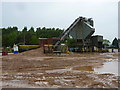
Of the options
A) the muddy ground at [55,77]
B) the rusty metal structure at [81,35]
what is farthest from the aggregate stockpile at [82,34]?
the muddy ground at [55,77]

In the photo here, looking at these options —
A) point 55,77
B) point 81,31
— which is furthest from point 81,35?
point 55,77

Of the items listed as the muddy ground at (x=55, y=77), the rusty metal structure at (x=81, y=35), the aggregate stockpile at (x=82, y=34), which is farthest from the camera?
the aggregate stockpile at (x=82, y=34)

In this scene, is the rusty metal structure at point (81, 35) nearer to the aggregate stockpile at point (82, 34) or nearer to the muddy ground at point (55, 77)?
the aggregate stockpile at point (82, 34)

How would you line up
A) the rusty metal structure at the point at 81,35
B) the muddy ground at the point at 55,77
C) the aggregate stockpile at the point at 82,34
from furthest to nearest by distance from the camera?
1. the aggregate stockpile at the point at 82,34
2. the rusty metal structure at the point at 81,35
3. the muddy ground at the point at 55,77

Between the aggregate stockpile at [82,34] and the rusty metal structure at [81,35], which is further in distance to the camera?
the aggregate stockpile at [82,34]

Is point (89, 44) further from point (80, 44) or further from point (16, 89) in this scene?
point (16, 89)

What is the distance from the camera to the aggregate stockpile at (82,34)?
154ft

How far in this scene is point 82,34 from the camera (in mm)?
48094

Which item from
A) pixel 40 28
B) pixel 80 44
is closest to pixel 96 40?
pixel 80 44

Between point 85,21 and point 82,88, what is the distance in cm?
4231

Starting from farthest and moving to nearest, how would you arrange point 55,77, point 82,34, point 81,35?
1. point 81,35
2. point 82,34
3. point 55,77

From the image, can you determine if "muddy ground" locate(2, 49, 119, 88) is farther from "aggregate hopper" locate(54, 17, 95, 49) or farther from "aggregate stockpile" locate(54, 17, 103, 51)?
"aggregate hopper" locate(54, 17, 95, 49)

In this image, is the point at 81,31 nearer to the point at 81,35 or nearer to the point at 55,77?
the point at 81,35

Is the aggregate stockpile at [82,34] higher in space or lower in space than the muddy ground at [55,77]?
higher
